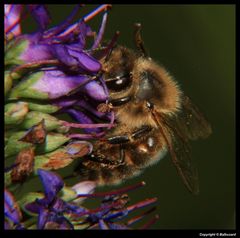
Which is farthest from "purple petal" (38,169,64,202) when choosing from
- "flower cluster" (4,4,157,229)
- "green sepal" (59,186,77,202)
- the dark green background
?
the dark green background

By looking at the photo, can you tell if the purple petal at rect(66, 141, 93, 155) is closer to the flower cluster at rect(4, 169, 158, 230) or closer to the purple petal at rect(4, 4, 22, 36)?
the flower cluster at rect(4, 169, 158, 230)

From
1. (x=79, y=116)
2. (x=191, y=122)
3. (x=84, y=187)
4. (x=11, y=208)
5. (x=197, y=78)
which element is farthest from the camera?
(x=197, y=78)

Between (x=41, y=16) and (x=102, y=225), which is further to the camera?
(x=102, y=225)

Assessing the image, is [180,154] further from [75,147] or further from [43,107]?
[43,107]

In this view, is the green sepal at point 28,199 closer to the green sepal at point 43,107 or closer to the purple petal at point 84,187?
the purple petal at point 84,187

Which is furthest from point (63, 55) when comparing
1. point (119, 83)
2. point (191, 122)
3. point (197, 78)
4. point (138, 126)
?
point (197, 78)
